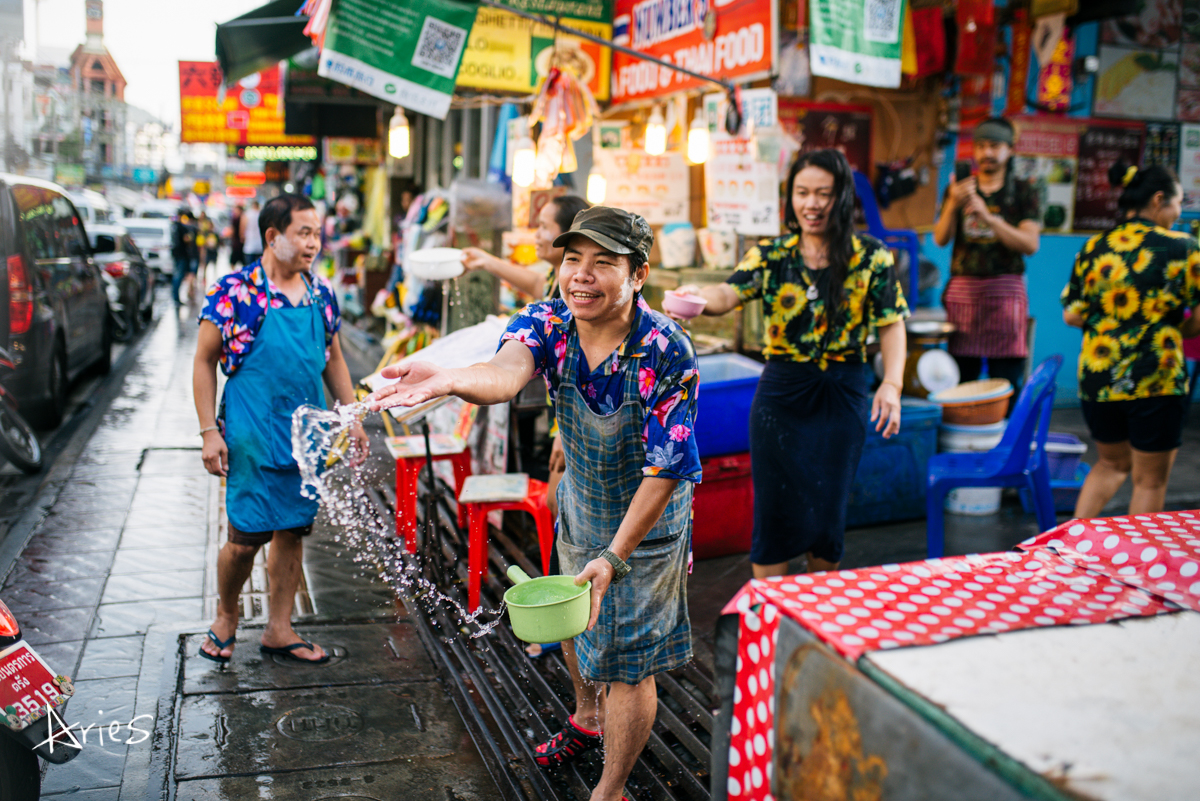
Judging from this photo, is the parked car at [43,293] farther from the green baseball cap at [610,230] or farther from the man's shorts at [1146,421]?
the man's shorts at [1146,421]

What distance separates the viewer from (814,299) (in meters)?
3.59

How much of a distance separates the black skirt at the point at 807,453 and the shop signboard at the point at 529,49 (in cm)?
445

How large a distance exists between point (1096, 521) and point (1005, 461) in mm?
2794

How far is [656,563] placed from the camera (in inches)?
104

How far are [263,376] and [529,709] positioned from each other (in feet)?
5.65

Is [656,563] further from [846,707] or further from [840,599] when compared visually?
[846,707]

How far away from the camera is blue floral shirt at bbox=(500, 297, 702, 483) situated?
2457 mm

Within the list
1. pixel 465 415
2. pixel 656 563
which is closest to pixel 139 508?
pixel 465 415

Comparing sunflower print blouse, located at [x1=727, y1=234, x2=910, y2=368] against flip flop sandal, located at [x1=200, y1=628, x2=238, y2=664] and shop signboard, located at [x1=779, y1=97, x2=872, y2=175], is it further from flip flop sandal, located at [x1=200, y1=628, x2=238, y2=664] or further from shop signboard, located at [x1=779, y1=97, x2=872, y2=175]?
shop signboard, located at [x1=779, y1=97, x2=872, y2=175]

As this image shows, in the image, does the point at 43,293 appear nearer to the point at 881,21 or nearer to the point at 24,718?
the point at 24,718

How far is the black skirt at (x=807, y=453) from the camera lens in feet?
11.9

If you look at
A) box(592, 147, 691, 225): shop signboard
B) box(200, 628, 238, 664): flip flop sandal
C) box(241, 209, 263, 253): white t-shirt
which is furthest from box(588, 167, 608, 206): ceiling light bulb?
box(241, 209, 263, 253): white t-shirt

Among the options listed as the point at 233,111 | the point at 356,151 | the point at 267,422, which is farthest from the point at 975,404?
the point at 233,111

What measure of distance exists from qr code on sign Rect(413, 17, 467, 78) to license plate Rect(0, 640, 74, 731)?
4.36 m
